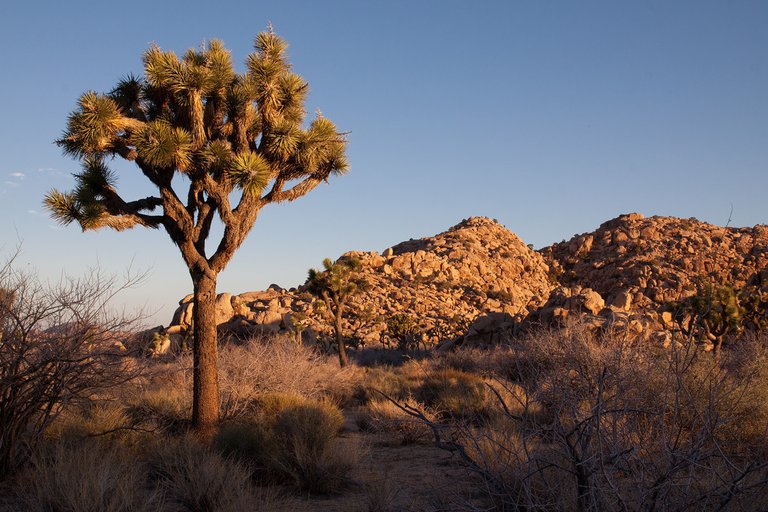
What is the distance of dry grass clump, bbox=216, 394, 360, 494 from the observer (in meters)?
8.06

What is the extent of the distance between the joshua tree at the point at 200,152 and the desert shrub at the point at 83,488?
145 inches

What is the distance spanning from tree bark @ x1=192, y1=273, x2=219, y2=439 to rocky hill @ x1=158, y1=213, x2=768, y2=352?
636 inches

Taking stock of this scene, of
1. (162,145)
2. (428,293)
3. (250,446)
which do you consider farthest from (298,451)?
(428,293)

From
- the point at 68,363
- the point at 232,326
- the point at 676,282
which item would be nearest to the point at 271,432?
the point at 68,363

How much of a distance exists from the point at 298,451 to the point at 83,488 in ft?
9.50

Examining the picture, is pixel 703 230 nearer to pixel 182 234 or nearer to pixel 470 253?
pixel 470 253

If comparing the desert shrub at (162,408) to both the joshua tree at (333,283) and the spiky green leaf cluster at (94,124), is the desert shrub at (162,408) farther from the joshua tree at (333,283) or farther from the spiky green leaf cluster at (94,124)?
the joshua tree at (333,283)

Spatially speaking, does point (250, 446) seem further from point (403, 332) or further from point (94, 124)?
point (403, 332)

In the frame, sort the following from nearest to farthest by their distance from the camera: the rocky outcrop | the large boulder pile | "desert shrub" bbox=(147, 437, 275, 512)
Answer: "desert shrub" bbox=(147, 437, 275, 512), the large boulder pile, the rocky outcrop

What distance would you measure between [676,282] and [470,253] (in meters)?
17.4

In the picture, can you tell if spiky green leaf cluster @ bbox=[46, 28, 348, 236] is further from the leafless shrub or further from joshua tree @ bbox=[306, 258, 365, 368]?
joshua tree @ bbox=[306, 258, 365, 368]

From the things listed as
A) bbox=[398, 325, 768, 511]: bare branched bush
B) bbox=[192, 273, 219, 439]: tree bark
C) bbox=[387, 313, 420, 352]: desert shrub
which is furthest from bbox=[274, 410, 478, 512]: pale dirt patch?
bbox=[387, 313, 420, 352]: desert shrub

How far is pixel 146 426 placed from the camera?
32.5 feet

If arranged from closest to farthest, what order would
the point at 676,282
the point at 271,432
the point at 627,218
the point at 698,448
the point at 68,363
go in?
1. the point at 698,448
2. the point at 68,363
3. the point at 271,432
4. the point at 676,282
5. the point at 627,218
